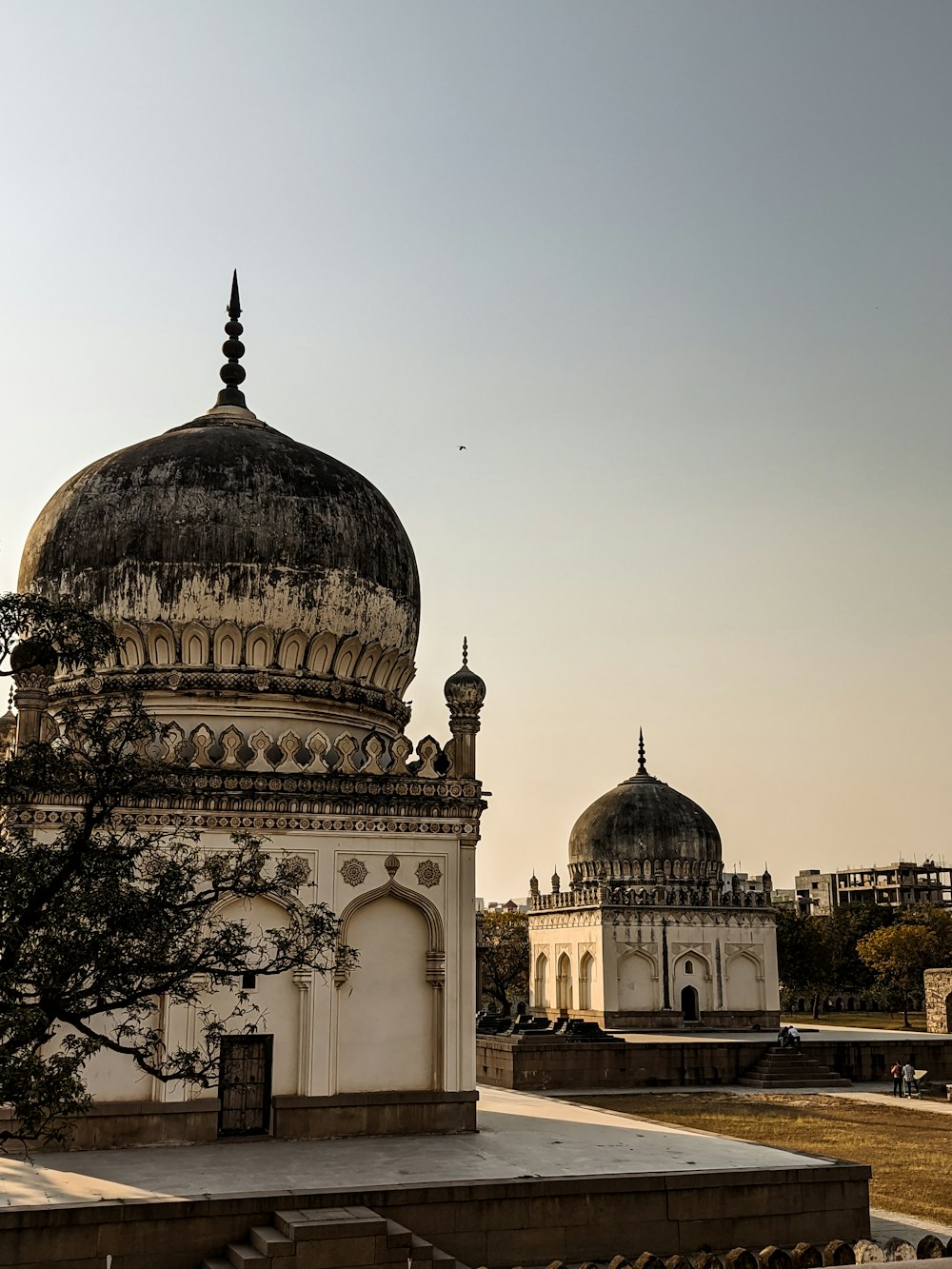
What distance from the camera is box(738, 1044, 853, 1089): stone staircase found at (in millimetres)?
25656

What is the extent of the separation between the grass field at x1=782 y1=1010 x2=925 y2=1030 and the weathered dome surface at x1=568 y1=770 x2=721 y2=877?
31.2 feet

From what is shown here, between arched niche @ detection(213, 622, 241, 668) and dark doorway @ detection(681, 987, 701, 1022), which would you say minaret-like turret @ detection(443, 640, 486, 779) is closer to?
arched niche @ detection(213, 622, 241, 668)

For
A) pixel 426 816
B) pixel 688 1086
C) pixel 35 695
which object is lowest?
pixel 688 1086

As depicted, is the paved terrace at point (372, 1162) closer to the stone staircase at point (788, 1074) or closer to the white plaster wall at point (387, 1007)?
the white plaster wall at point (387, 1007)

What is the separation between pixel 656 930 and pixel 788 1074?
9.40 metres

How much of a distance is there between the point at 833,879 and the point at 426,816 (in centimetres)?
8889

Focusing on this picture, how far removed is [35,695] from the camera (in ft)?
45.9

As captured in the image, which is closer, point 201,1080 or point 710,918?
point 201,1080

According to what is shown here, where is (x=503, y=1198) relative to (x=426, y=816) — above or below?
below

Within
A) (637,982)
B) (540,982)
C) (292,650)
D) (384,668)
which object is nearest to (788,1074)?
(637,982)

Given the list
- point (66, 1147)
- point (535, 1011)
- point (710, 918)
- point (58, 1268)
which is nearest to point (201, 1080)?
point (58, 1268)

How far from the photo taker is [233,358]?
19.3 metres

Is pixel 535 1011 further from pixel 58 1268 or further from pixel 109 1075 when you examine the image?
pixel 58 1268

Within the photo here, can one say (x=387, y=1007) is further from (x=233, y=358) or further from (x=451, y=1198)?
(x=233, y=358)
